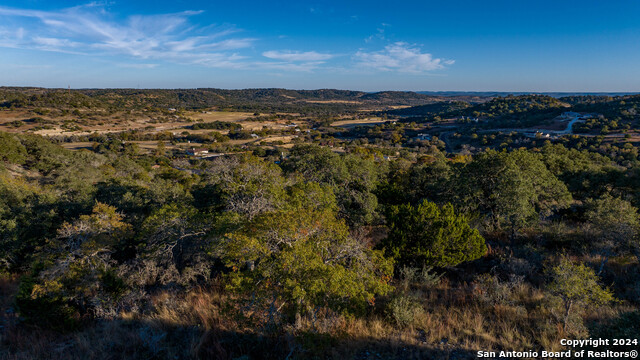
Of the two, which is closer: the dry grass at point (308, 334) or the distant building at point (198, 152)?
the dry grass at point (308, 334)

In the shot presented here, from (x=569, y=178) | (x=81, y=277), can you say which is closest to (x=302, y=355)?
(x=81, y=277)

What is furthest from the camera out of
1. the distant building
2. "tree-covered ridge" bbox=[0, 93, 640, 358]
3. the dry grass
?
the distant building

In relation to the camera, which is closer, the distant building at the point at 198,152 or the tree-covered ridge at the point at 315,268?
the tree-covered ridge at the point at 315,268

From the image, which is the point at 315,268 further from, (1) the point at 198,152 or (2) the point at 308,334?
(1) the point at 198,152

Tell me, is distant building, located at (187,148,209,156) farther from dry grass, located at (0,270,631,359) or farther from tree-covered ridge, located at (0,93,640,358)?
dry grass, located at (0,270,631,359)

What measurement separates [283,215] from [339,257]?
1982mm

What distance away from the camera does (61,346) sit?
715 cm

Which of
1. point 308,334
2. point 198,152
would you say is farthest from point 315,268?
point 198,152

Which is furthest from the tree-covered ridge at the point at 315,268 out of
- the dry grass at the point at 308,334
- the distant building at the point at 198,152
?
the distant building at the point at 198,152

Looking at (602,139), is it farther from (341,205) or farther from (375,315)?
(375,315)

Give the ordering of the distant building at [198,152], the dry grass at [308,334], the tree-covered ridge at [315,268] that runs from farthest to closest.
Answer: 1. the distant building at [198,152]
2. the tree-covered ridge at [315,268]
3. the dry grass at [308,334]

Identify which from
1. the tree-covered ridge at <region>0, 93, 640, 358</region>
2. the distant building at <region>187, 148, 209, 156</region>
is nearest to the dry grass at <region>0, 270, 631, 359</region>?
the tree-covered ridge at <region>0, 93, 640, 358</region>

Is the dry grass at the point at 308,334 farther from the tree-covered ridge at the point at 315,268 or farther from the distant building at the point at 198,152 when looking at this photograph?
the distant building at the point at 198,152

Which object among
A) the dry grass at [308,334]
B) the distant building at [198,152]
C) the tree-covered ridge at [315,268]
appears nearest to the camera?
the dry grass at [308,334]
